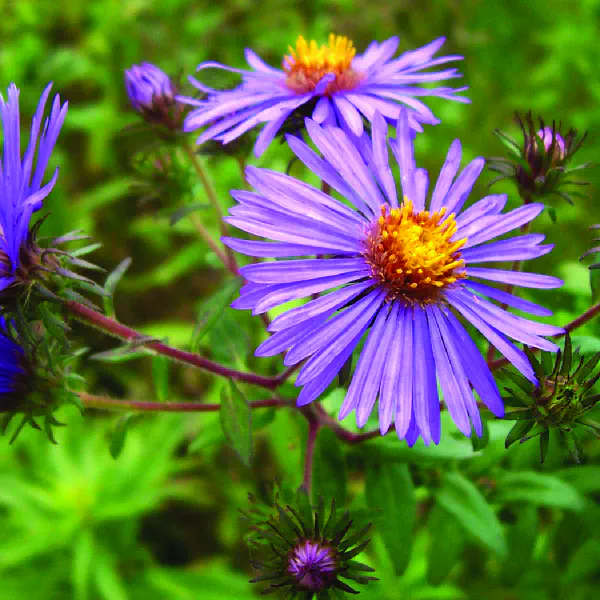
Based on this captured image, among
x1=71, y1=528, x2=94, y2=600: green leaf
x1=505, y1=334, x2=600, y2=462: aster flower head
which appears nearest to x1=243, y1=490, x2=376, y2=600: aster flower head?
x1=505, y1=334, x2=600, y2=462: aster flower head

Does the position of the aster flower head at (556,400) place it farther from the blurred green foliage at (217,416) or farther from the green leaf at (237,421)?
the green leaf at (237,421)

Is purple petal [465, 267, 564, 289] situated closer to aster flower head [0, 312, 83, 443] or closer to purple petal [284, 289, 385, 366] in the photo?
purple petal [284, 289, 385, 366]

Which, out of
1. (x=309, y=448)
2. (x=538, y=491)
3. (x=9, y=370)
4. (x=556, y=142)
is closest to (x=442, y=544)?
(x=538, y=491)

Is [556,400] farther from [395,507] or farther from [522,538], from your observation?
[522,538]

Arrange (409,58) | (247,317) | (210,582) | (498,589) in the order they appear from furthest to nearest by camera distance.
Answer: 1. (247,317)
2. (210,582)
3. (498,589)
4. (409,58)

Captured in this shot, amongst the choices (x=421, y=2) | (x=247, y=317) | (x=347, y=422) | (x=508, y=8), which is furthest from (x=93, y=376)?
(x=508, y=8)

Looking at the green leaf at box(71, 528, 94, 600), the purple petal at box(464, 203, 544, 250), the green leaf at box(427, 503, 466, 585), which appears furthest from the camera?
the green leaf at box(71, 528, 94, 600)

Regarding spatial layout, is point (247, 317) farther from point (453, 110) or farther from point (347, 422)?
point (453, 110)
